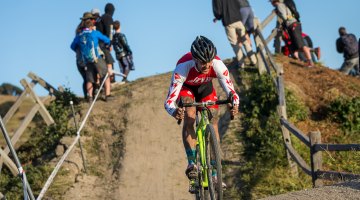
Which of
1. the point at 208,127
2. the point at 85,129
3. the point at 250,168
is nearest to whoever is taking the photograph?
the point at 208,127

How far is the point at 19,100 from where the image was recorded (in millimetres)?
17344

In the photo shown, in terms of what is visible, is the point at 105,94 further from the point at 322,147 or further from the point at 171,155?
the point at 322,147

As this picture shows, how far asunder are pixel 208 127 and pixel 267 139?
21.1 ft

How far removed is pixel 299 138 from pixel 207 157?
4.62 metres

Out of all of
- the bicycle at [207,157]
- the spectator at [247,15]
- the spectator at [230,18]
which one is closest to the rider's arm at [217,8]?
the spectator at [230,18]

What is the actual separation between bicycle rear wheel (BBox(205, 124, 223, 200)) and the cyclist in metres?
0.21

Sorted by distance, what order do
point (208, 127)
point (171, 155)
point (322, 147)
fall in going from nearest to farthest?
point (208, 127)
point (322, 147)
point (171, 155)

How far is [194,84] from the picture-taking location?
973cm

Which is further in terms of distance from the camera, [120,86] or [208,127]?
[120,86]

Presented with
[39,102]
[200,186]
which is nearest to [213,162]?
[200,186]

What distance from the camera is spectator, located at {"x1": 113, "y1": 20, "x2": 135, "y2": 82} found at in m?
19.8

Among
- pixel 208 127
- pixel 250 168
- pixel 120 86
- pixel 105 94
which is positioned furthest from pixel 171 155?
pixel 208 127

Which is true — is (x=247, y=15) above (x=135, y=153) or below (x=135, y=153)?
above

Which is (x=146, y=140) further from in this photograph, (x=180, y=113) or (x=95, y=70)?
(x=180, y=113)
